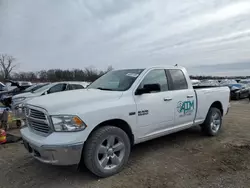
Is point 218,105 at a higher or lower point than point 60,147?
higher

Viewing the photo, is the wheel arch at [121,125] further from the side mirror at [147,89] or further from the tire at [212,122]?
the tire at [212,122]

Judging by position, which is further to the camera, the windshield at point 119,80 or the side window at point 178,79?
the side window at point 178,79

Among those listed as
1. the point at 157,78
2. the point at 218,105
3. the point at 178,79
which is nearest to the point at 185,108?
the point at 178,79

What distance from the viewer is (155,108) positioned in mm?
3934

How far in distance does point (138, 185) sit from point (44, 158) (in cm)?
142

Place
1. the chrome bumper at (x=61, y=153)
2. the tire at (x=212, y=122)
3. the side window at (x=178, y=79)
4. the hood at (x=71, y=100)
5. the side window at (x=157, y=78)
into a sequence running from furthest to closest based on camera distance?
the tire at (x=212, y=122) → the side window at (x=178, y=79) → the side window at (x=157, y=78) → the hood at (x=71, y=100) → the chrome bumper at (x=61, y=153)

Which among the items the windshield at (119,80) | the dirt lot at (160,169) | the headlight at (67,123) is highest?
the windshield at (119,80)

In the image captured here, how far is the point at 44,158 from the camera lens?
117 inches

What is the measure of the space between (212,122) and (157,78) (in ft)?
7.45

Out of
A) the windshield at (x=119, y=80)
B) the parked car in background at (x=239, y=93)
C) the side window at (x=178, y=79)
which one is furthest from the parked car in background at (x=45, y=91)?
the parked car in background at (x=239, y=93)

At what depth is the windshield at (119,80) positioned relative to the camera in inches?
155

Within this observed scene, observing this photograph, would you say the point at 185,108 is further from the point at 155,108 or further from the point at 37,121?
the point at 37,121

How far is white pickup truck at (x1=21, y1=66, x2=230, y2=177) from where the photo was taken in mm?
2943

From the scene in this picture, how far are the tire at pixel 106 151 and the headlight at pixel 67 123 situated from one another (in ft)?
1.03
